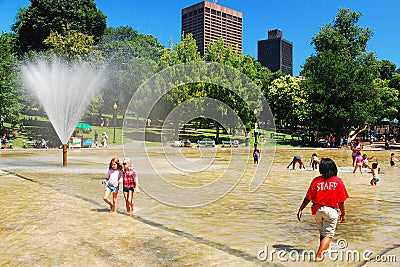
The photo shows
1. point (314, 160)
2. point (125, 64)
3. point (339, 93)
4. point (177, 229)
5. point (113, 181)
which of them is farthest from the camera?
point (125, 64)

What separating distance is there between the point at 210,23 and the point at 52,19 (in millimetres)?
48457

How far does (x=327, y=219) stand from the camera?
6.72m

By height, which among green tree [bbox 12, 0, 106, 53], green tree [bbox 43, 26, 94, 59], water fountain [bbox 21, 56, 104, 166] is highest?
green tree [bbox 12, 0, 106, 53]

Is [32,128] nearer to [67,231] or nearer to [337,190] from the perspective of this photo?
[67,231]

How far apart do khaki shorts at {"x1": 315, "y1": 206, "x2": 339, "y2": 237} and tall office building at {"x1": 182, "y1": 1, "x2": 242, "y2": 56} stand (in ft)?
265

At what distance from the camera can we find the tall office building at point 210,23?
321ft

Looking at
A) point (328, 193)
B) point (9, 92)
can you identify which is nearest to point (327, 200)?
point (328, 193)

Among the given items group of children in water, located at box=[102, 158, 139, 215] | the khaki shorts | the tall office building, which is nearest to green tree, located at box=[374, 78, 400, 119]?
the tall office building

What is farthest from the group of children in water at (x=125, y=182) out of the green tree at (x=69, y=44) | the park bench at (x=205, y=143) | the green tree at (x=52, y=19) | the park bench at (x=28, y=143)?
the green tree at (x=52, y=19)

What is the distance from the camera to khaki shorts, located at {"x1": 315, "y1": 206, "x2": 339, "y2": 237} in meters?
6.68

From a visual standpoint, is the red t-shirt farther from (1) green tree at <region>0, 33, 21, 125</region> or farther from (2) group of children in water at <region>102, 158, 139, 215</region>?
(1) green tree at <region>0, 33, 21, 125</region>

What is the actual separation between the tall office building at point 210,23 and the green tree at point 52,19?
1131 inches

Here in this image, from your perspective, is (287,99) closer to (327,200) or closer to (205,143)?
(205,143)

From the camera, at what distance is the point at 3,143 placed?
135ft
